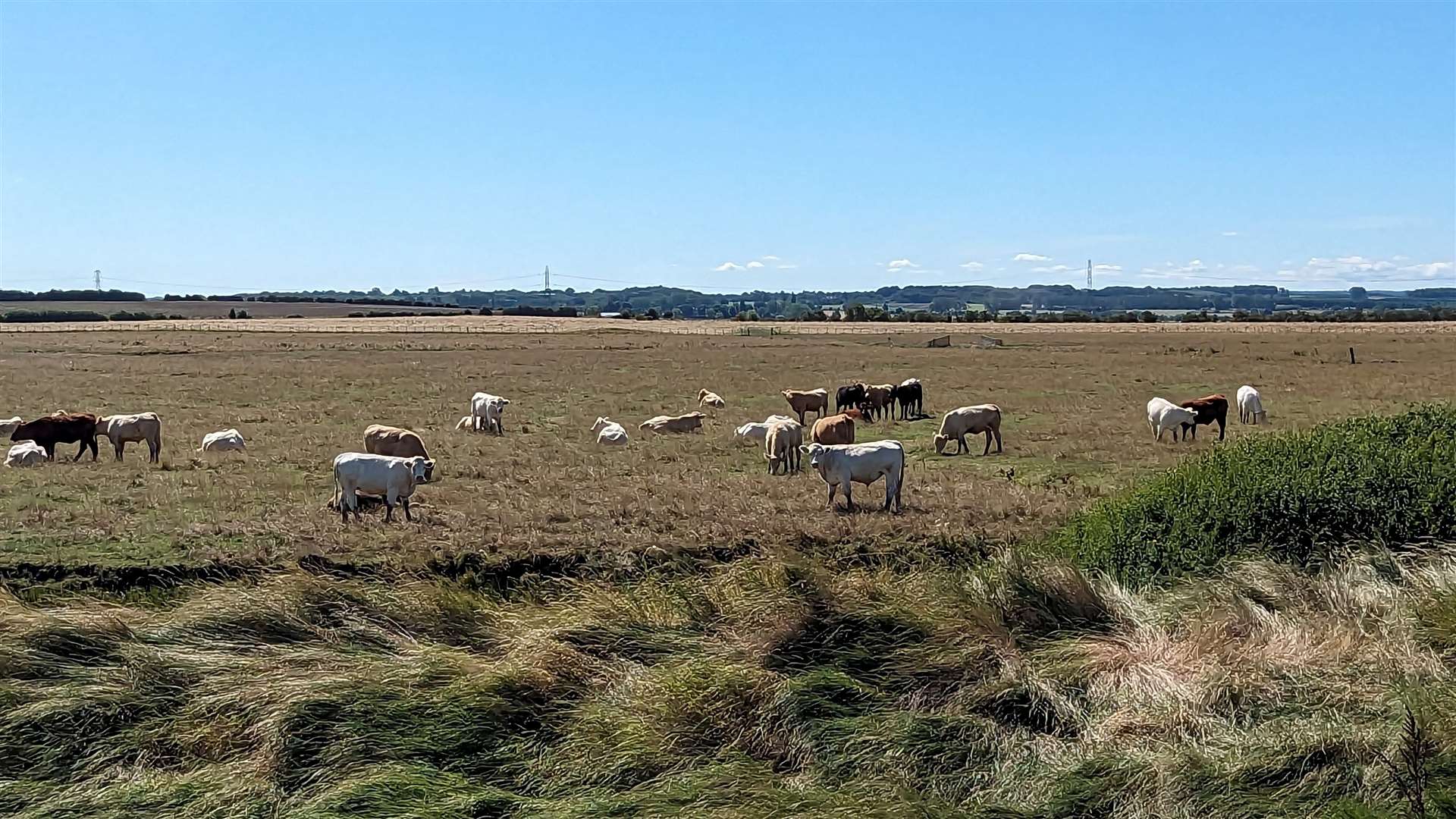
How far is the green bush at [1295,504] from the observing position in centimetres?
847

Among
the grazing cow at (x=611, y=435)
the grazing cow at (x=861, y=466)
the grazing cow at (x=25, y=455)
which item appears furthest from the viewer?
the grazing cow at (x=611, y=435)

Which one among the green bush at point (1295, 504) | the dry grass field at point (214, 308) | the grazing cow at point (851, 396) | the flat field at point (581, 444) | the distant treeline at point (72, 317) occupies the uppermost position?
the dry grass field at point (214, 308)

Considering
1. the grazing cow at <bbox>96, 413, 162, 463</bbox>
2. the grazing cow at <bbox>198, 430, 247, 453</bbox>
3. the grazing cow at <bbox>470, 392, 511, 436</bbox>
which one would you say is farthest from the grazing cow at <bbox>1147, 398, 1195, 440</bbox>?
the grazing cow at <bbox>96, 413, 162, 463</bbox>

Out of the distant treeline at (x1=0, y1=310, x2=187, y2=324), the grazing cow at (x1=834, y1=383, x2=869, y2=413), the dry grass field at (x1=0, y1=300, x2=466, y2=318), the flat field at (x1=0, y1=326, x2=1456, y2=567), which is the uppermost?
the dry grass field at (x1=0, y1=300, x2=466, y2=318)

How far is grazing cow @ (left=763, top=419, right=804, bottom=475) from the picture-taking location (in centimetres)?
1925

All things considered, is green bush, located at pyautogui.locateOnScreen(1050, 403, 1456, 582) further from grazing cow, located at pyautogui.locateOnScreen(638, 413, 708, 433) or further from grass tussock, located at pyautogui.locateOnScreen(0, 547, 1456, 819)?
grazing cow, located at pyautogui.locateOnScreen(638, 413, 708, 433)

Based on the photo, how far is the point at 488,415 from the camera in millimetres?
26109

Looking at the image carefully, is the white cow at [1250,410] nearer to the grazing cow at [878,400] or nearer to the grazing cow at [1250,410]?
the grazing cow at [1250,410]

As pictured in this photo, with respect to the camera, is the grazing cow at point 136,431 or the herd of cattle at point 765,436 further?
the grazing cow at point 136,431

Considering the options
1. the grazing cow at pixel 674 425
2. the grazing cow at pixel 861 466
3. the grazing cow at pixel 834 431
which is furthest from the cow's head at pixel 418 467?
Answer: the grazing cow at pixel 674 425

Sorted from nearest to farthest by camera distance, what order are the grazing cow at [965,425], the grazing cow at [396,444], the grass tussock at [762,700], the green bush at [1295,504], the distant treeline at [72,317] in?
the grass tussock at [762,700] → the green bush at [1295,504] → the grazing cow at [396,444] → the grazing cow at [965,425] → the distant treeline at [72,317]

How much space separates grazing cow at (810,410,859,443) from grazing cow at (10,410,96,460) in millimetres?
12614

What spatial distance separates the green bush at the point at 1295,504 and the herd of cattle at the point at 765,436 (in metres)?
6.10

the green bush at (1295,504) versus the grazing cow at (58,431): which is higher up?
the green bush at (1295,504)
